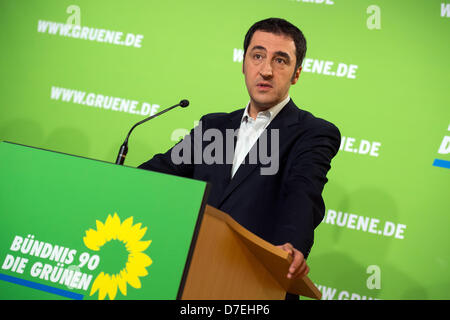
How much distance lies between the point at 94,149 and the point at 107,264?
106 inches

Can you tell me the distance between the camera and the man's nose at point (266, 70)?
85.0 inches

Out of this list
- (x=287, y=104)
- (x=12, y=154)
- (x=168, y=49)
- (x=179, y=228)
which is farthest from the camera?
(x=168, y=49)

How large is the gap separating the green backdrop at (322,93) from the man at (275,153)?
1125 mm

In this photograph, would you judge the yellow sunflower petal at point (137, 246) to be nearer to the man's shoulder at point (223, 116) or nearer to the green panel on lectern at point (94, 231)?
the green panel on lectern at point (94, 231)

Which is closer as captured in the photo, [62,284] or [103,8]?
[62,284]

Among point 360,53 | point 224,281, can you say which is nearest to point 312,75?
point 360,53

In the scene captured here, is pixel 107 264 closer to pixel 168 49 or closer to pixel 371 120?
pixel 371 120

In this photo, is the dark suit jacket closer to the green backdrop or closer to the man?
the man

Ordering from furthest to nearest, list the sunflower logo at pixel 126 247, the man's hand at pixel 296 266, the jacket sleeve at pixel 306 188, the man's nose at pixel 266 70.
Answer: the man's nose at pixel 266 70 < the jacket sleeve at pixel 306 188 < the man's hand at pixel 296 266 < the sunflower logo at pixel 126 247

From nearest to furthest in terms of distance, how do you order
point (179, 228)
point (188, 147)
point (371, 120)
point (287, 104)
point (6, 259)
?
point (179, 228) → point (6, 259) → point (287, 104) → point (188, 147) → point (371, 120)

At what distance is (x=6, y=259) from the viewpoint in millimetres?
1265

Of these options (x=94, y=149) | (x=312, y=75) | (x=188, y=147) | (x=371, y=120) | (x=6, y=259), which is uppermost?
(x=312, y=75)

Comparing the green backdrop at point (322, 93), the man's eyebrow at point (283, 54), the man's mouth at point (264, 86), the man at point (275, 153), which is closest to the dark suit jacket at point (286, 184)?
the man at point (275, 153)
